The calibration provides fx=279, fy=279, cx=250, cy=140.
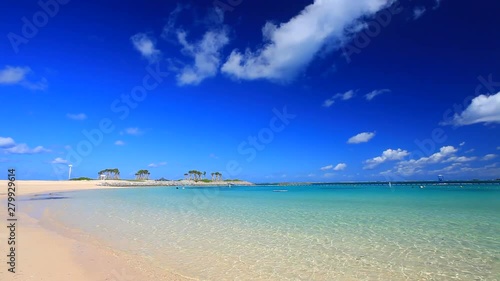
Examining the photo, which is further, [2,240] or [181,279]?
[2,240]

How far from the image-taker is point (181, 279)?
305 inches

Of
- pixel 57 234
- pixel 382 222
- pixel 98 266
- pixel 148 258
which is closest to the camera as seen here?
pixel 98 266

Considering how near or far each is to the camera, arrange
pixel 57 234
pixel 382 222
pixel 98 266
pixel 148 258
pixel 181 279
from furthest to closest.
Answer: pixel 382 222 < pixel 57 234 < pixel 148 258 < pixel 98 266 < pixel 181 279

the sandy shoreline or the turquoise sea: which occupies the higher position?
the sandy shoreline

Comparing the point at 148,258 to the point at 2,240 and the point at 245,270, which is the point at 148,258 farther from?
the point at 2,240

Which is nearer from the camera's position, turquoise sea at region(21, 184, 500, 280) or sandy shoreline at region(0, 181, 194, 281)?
sandy shoreline at region(0, 181, 194, 281)

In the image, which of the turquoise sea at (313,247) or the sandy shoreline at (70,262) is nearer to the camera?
the sandy shoreline at (70,262)

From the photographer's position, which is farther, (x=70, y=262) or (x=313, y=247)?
(x=313, y=247)

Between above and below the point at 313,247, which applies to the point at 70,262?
above

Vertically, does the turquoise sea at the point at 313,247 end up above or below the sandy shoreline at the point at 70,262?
below

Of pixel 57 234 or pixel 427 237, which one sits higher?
pixel 57 234

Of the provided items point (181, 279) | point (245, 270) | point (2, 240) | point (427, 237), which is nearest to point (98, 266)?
point (181, 279)

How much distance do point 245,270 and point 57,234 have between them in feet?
31.7

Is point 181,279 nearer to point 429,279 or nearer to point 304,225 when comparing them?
point 429,279
